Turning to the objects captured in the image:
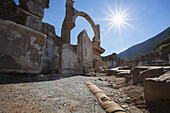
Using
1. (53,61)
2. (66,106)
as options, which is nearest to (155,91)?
(66,106)

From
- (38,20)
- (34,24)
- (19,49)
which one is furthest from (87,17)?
(19,49)

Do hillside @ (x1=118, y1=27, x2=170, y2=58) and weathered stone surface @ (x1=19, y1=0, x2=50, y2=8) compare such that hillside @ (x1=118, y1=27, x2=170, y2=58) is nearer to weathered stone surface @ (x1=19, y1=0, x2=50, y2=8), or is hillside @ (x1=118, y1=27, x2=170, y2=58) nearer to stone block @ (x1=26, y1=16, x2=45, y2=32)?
→ weathered stone surface @ (x1=19, y1=0, x2=50, y2=8)

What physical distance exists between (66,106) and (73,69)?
267 cm

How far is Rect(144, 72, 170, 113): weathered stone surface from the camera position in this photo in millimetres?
829

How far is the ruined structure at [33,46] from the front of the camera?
1.83 m

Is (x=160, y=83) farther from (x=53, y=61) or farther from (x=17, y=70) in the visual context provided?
(x=53, y=61)

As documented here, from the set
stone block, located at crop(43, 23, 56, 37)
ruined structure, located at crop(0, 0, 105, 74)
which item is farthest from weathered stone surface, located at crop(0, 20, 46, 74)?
stone block, located at crop(43, 23, 56, 37)

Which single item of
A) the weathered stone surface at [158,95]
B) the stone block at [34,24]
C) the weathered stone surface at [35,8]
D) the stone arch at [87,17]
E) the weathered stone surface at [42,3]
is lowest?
the weathered stone surface at [158,95]

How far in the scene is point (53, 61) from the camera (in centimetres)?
353

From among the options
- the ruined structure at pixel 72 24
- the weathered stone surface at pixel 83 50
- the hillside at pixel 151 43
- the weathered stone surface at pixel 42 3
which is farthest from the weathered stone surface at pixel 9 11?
the hillside at pixel 151 43

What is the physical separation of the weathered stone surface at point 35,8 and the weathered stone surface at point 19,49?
5.54 feet

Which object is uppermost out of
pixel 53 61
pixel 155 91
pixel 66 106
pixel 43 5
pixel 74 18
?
pixel 74 18

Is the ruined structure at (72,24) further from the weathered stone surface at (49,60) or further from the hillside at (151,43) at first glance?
the hillside at (151,43)

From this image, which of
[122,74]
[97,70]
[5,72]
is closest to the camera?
[5,72]
